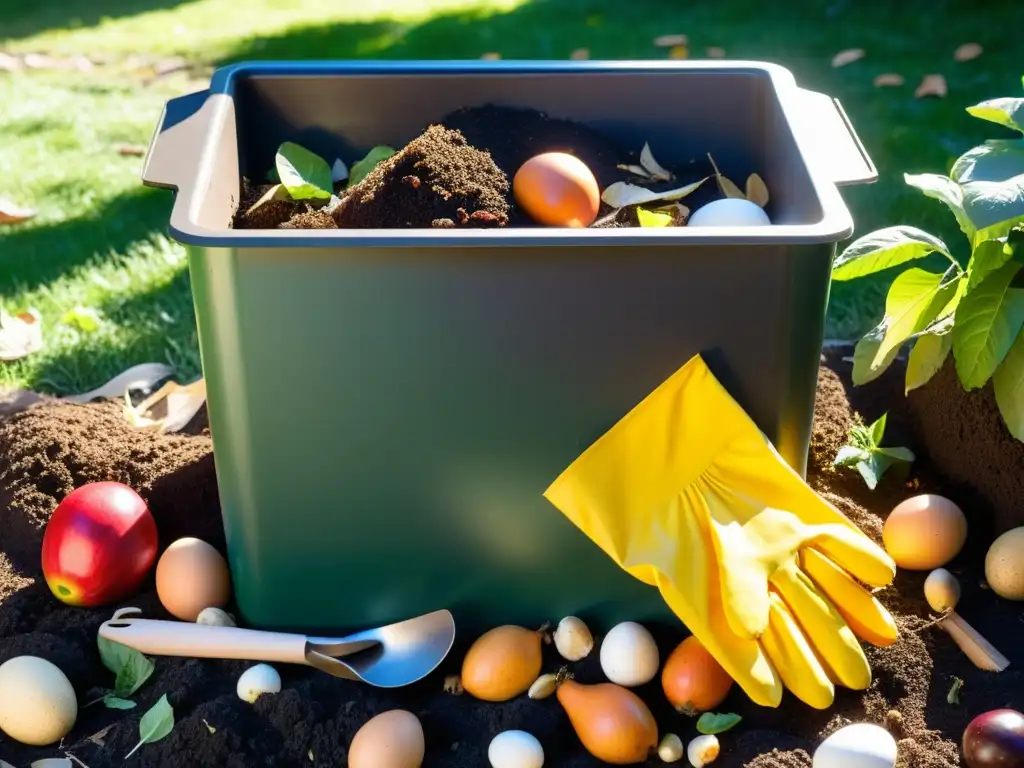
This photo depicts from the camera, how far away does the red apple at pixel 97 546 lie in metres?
1.45

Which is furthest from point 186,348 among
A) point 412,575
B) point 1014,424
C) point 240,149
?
point 1014,424

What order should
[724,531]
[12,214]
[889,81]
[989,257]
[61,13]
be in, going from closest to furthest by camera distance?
[724,531]
[989,257]
[12,214]
[889,81]
[61,13]

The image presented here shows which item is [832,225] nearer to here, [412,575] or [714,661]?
[714,661]

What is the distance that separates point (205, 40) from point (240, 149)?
8.25 ft

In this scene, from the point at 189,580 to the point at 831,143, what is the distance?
37.2 inches

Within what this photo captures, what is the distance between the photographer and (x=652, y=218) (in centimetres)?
141

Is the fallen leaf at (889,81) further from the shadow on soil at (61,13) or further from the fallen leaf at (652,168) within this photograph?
the shadow on soil at (61,13)

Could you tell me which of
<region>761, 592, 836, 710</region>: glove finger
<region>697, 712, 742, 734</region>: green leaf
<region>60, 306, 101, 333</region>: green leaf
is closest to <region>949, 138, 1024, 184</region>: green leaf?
<region>761, 592, 836, 710</region>: glove finger

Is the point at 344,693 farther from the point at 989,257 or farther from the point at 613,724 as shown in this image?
the point at 989,257

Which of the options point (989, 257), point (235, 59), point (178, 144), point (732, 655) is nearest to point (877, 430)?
point (989, 257)

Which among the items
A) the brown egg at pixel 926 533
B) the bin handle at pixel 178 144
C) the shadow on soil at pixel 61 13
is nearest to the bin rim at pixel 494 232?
the bin handle at pixel 178 144

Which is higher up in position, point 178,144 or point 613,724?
point 178,144

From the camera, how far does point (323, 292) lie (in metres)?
1.20

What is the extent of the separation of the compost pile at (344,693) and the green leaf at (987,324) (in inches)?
9.5
